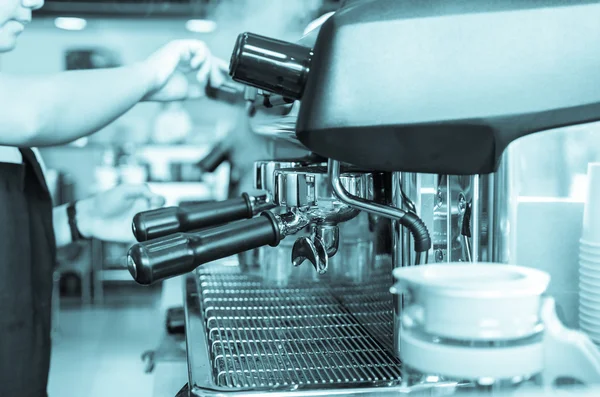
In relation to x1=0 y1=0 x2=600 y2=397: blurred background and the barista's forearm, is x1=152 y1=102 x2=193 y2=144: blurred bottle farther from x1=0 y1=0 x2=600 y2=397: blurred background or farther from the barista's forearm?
the barista's forearm

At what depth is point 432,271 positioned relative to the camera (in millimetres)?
360

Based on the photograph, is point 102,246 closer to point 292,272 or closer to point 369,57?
Answer: point 292,272

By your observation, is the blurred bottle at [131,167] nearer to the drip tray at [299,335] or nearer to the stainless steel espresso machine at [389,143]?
the drip tray at [299,335]

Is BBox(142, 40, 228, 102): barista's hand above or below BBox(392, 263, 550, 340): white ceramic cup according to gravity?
above

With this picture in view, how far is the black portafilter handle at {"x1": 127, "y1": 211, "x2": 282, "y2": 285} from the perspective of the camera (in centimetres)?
44

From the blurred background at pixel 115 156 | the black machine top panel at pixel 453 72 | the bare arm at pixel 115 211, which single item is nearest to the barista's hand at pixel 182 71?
the bare arm at pixel 115 211

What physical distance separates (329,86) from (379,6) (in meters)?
0.06

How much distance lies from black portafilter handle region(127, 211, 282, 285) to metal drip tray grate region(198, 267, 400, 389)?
13cm

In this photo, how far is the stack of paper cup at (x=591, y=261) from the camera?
46 cm

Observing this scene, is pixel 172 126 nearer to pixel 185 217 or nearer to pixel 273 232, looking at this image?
pixel 185 217

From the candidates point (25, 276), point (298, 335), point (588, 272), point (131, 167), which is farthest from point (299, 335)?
point (131, 167)

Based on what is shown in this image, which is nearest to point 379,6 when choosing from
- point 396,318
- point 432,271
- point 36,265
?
point 432,271

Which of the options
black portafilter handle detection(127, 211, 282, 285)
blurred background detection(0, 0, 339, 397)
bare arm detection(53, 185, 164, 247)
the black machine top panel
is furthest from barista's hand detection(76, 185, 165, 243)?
blurred background detection(0, 0, 339, 397)

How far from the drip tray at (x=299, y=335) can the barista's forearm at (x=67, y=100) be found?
28cm
